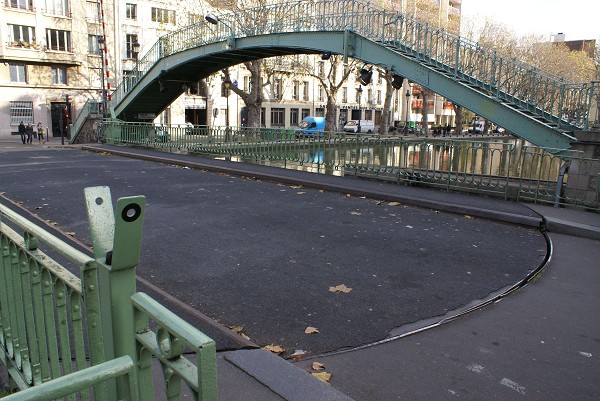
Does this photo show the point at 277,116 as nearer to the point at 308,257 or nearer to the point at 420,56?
the point at 420,56

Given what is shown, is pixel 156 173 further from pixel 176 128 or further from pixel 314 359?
pixel 314 359

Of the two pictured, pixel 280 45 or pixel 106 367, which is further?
pixel 280 45

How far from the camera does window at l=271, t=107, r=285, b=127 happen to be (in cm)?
6291

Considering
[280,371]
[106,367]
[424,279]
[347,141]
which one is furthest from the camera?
[347,141]

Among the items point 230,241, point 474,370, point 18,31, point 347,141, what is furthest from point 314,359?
point 18,31

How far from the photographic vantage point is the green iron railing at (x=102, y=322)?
1.47 metres

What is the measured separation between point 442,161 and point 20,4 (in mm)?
42650

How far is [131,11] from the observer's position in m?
47.6

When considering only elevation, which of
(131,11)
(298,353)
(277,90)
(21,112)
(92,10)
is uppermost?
(131,11)

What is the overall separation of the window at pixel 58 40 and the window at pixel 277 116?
25.7 metres

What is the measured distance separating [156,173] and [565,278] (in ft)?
40.9

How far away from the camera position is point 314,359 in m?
3.72

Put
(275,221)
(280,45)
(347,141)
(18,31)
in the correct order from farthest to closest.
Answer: (18,31)
(280,45)
(347,141)
(275,221)

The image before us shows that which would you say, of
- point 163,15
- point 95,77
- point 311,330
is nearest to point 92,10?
point 95,77
